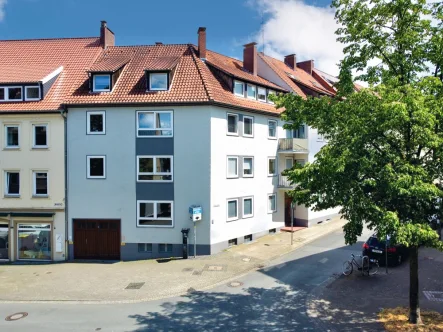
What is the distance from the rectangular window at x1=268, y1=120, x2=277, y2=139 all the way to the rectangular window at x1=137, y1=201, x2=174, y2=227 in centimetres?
920

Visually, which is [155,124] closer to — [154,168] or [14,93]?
[154,168]

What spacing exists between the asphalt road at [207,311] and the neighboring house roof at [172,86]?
418 inches

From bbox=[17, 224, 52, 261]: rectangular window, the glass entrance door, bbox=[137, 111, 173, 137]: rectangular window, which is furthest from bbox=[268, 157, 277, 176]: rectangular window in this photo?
the glass entrance door

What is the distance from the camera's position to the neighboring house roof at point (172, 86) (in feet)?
66.6

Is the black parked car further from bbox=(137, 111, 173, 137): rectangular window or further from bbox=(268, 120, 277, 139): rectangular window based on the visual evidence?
bbox=(137, 111, 173, 137): rectangular window

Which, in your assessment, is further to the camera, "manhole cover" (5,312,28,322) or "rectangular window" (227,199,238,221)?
"rectangular window" (227,199,238,221)

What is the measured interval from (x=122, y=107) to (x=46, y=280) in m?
10.2

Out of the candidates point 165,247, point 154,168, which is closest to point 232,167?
point 154,168

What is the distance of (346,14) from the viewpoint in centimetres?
1100

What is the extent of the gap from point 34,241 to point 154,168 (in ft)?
29.2

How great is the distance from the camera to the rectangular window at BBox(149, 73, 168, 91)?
829 inches

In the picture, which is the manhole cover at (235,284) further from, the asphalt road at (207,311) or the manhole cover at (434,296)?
the manhole cover at (434,296)

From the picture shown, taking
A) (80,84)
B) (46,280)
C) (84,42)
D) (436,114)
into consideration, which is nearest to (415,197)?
(436,114)

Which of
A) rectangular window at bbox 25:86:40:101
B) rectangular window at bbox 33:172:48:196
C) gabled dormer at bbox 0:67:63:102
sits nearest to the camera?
rectangular window at bbox 33:172:48:196
